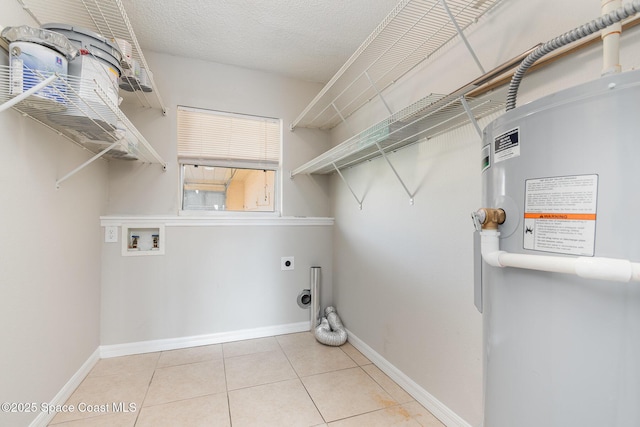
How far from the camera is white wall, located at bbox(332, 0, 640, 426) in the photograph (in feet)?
3.55

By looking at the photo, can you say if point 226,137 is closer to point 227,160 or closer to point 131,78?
point 227,160

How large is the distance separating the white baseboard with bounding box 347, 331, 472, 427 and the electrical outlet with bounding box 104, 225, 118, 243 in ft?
6.92

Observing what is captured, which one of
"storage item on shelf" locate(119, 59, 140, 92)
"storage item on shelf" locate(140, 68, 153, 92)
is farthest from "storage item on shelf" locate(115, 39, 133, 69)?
"storage item on shelf" locate(140, 68, 153, 92)

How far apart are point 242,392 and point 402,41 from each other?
2307 millimetres

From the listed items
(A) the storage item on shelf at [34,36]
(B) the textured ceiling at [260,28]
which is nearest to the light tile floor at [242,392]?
(A) the storage item on shelf at [34,36]

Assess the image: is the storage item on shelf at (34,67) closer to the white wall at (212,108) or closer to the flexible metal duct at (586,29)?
the white wall at (212,108)

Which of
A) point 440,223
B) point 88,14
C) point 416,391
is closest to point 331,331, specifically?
point 416,391

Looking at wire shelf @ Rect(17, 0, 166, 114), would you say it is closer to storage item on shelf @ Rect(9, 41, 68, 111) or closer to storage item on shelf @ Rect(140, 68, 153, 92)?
storage item on shelf @ Rect(140, 68, 153, 92)

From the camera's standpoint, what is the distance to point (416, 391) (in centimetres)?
170

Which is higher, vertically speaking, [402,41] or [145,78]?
[402,41]

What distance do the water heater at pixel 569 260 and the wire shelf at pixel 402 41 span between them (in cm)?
86

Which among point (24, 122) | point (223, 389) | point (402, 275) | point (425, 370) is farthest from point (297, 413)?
point (24, 122)

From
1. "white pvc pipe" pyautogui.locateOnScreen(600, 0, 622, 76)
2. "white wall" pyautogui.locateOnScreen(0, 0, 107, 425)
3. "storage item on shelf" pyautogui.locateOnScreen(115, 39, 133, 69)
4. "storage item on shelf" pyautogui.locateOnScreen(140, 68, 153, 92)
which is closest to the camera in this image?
"white pvc pipe" pyautogui.locateOnScreen(600, 0, 622, 76)

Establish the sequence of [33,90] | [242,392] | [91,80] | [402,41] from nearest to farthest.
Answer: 1. [33,90]
2. [91,80]
3. [402,41]
4. [242,392]
